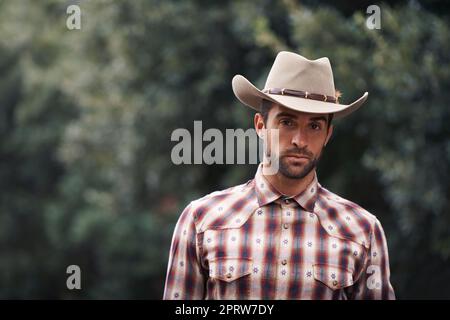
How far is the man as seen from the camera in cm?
305

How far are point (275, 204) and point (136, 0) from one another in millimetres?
7271

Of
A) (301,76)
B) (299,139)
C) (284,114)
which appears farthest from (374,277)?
(301,76)

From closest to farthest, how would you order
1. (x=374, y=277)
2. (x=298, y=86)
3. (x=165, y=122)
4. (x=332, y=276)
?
(x=332, y=276), (x=374, y=277), (x=298, y=86), (x=165, y=122)

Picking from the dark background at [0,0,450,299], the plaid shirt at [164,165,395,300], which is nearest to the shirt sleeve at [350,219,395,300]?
the plaid shirt at [164,165,395,300]

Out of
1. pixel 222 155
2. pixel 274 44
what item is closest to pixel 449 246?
pixel 274 44

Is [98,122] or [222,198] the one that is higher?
[98,122]

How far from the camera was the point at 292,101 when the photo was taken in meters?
3.18

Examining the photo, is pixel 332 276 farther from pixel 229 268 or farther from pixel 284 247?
pixel 229 268

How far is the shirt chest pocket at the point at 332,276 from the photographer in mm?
3043

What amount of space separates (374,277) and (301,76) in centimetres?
83

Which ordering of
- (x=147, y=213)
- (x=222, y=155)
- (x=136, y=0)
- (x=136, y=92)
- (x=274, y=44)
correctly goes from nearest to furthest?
1. (x=274, y=44)
2. (x=222, y=155)
3. (x=136, y=0)
4. (x=136, y=92)
5. (x=147, y=213)

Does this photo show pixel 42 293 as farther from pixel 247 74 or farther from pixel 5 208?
pixel 247 74

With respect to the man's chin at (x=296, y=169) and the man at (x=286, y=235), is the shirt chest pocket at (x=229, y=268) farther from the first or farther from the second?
the man's chin at (x=296, y=169)

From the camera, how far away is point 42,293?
58.1ft
